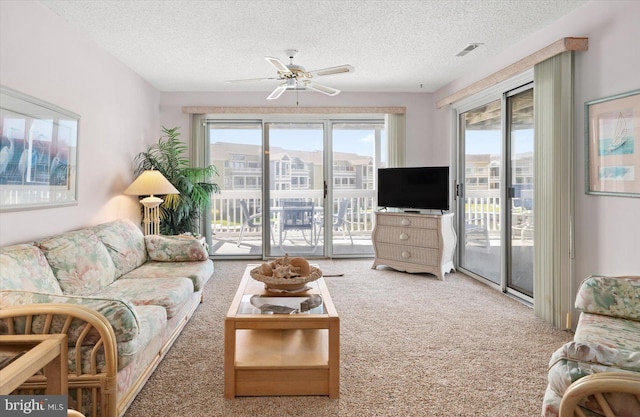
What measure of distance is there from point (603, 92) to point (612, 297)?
1484mm

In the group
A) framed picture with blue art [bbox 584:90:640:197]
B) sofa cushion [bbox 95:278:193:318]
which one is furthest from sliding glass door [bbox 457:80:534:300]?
sofa cushion [bbox 95:278:193:318]

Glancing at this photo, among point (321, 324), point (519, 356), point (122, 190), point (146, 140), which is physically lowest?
point (519, 356)

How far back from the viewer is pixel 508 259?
13.3 feet

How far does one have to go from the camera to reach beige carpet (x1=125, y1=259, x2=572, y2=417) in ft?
6.34

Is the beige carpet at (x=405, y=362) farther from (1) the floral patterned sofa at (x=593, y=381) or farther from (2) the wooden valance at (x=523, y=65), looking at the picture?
(2) the wooden valance at (x=523, y=65)

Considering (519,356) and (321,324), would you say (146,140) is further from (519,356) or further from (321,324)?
(519,356)

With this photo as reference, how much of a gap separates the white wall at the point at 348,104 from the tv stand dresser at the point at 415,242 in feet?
3.44

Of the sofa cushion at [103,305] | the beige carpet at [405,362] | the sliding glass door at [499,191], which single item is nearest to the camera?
the sofa cushion at [103,305]

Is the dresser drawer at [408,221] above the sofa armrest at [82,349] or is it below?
above

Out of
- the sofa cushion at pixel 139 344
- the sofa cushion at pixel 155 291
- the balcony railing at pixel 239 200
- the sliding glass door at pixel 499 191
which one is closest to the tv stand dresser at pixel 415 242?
the sliding glass door at pixel 499 191

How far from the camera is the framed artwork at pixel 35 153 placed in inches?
94.7

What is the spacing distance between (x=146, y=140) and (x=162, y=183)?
1.21m

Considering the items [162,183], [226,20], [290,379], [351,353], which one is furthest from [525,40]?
[162,183]

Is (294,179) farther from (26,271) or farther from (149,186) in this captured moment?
(26,271)
